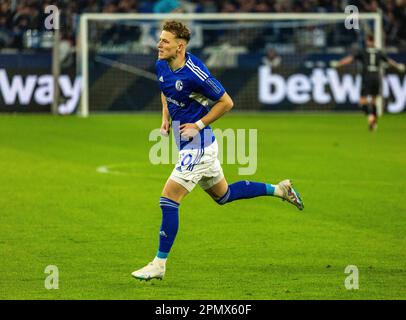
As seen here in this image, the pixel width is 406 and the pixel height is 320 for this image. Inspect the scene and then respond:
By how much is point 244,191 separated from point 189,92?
1.37 meters

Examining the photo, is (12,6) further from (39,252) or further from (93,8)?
(39,252)

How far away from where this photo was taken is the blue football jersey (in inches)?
364

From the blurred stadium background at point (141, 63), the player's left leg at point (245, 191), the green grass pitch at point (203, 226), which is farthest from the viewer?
the blurred stadium background at point (141, 63)

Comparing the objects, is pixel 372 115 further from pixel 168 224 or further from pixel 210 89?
pixel 168 224

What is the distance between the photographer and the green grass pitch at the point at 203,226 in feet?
29.0

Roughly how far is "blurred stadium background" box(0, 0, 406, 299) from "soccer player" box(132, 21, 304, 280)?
51 cm

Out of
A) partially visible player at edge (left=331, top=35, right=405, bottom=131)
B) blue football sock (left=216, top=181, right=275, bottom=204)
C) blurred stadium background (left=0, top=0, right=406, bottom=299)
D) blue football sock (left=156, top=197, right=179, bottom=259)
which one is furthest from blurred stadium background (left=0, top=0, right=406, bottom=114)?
blue football sock (left=156, top=197, right=179, bottom=259)

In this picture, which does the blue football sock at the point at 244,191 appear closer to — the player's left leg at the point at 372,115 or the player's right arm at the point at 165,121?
the player's right arm at the point at 165,121

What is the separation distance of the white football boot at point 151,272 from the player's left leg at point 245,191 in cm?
111

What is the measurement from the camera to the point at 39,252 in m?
10.4

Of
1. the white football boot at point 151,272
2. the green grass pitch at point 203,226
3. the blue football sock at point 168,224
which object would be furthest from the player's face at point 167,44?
the green grass pitch at point 203,226

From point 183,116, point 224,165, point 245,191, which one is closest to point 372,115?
point 224,165

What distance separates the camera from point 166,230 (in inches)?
361
